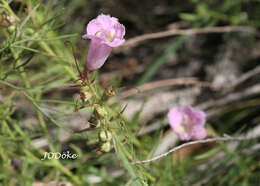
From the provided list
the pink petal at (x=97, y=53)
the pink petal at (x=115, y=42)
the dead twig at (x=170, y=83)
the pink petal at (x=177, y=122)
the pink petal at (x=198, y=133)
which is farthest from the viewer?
the dead twig at (x=170, y=83)

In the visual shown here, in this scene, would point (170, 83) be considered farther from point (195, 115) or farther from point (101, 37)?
point (101, 37)

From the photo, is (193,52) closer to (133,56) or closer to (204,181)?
(133,56)

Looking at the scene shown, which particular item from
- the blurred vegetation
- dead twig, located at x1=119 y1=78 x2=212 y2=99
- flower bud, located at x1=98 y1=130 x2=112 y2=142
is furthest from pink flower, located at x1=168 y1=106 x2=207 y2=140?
flower bud, located at x1=98 y1=130 x2=112 y2=142

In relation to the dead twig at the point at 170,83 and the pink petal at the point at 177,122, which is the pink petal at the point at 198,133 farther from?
the dead twig at the point at 170,83

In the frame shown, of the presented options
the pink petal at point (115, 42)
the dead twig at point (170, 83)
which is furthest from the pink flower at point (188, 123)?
the pink petal at point (115, 42)

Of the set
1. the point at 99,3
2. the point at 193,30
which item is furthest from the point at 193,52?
the point at 99,3

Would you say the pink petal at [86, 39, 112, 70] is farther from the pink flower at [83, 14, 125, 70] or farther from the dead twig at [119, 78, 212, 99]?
the dead twig at [119, 78, 212, 99]

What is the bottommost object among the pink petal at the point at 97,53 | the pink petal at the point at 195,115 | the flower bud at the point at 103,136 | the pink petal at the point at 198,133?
the flower bud at the point at 103,136
